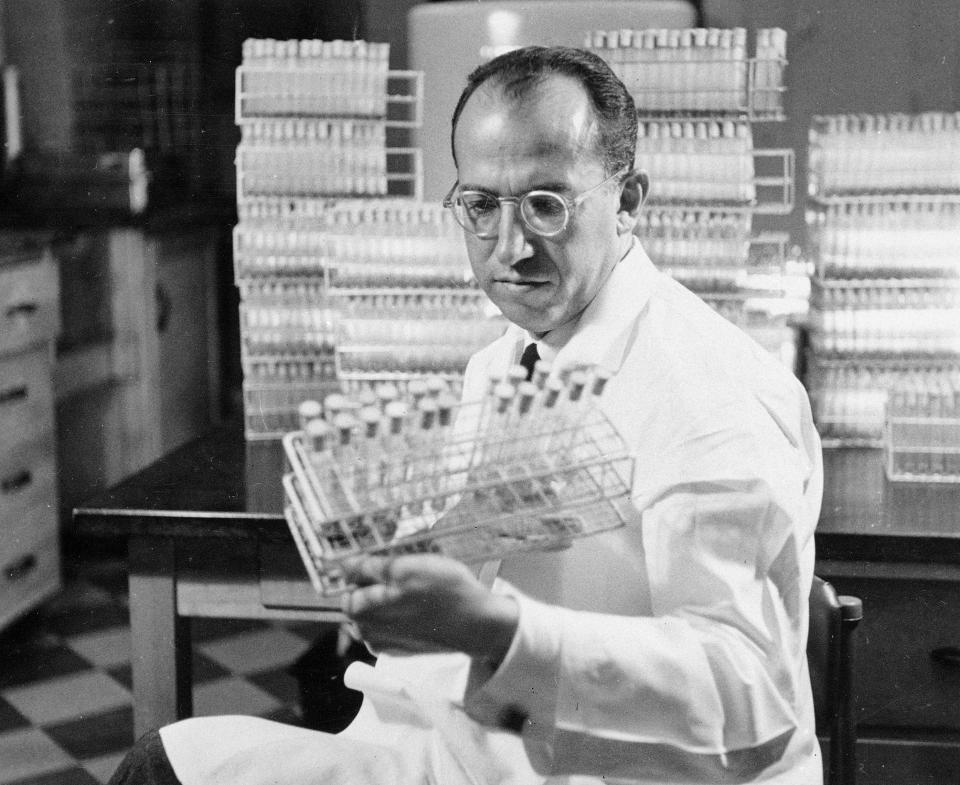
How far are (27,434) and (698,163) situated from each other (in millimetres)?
2256

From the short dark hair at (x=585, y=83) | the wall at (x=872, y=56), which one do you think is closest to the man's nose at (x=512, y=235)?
the short dark hair at (x=585, y=83)

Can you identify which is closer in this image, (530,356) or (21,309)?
(530,356)

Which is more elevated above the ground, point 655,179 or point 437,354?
point 655,179

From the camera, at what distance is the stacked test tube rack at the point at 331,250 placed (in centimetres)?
256

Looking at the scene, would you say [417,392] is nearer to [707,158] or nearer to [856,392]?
[707,158]

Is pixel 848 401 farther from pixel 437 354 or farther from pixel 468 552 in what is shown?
pixel 468 552

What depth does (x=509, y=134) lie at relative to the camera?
1.30 metres

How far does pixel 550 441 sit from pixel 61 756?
2.39 metres

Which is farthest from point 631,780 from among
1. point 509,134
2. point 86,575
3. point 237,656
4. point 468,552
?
point 86,575

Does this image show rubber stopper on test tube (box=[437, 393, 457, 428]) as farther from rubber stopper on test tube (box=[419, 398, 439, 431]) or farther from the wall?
the wall

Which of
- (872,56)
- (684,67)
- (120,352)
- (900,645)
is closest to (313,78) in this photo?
(684,67)

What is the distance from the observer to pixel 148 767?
1521mm

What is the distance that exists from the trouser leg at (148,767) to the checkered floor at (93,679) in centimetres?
163

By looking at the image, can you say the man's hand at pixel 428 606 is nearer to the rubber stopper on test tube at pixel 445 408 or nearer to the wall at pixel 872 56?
the rubber stopper on test tube at pixel 445 408
